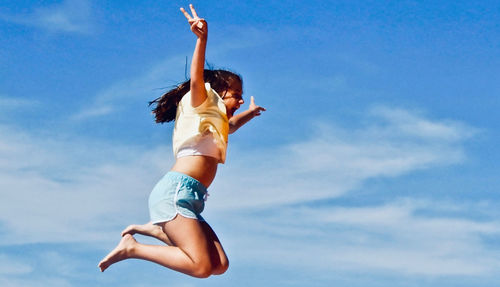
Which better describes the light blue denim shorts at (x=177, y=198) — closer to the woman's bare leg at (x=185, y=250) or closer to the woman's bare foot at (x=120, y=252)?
the woman's bare leg at (x=185, y=250)

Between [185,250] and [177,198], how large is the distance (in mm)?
483

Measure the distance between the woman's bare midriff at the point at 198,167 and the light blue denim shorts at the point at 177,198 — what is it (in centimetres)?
6

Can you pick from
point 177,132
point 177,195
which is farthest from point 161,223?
point 177,132

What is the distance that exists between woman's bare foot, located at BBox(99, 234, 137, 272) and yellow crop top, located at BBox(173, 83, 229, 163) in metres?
0.94

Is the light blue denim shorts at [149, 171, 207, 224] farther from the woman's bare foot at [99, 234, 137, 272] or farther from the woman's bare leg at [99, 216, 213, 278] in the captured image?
the woman's bare foot at [99, 234, 137, 272]

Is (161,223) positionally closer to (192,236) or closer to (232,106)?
(192,236)

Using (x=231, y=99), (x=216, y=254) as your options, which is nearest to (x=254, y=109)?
(x=231, y=99)

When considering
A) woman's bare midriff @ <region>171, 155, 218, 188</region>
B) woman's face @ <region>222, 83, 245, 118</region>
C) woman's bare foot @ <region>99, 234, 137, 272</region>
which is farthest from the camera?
woman's face @ <region>222, 83, 245, 118</region>

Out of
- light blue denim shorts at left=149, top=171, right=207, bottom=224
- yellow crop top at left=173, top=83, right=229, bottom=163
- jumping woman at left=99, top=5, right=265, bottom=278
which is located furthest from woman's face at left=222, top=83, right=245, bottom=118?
light blue denim shorts at left=149, top=171, right=207, bottom=224

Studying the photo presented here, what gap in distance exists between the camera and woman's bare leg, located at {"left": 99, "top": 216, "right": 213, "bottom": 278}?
754 centimetres

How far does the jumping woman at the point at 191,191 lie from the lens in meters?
7.57

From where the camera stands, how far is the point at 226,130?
8.05 meters

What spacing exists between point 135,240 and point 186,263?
0.77 m

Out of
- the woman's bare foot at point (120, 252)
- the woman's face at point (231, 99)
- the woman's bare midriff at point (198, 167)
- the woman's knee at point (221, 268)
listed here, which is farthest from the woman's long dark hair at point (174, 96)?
the woman's knee at point (221, 268)
